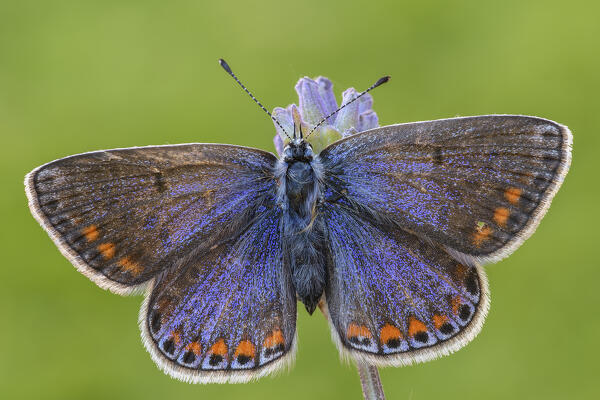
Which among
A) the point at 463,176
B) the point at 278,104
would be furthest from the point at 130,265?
the point at 278,104

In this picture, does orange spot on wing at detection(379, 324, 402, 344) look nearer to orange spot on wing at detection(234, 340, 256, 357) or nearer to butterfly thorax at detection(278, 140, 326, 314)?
butterfly thorax at detection(278, 140, 326, 314)

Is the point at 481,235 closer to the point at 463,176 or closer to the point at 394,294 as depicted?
the point at 463,176

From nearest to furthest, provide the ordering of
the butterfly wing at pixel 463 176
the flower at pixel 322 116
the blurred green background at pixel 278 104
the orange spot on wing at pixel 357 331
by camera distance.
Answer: the butterfly wing at pixel 463 176 < the orange spot on wing at pixel 357 331 < the flower at pixel 322 116 < the blurred green background at pixel 278 104

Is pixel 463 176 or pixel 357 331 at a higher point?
pixel 463 176

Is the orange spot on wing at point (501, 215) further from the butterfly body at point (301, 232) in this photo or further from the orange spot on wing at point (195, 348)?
the orange spot on wing at point (195, 348)

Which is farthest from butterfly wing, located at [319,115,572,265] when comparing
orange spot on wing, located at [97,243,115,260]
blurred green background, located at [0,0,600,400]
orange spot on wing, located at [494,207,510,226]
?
blurred green background, located at [0,0,600,400]

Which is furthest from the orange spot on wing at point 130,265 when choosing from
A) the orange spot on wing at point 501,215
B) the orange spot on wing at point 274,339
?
the orange spot on wing at point 501,215
